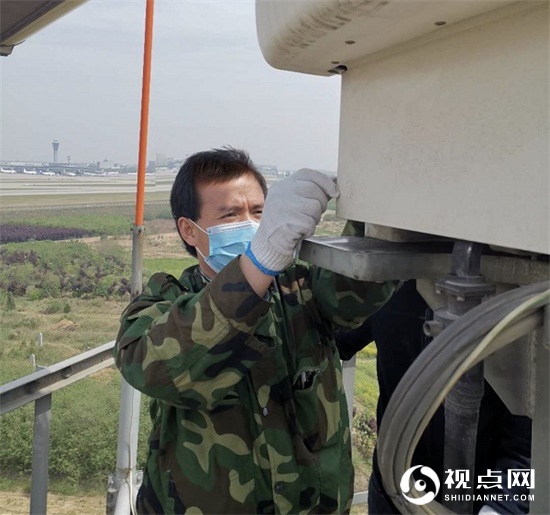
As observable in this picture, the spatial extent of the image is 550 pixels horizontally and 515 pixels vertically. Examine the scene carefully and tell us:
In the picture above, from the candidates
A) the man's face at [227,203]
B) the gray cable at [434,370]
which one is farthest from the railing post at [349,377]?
the gray cable at [434,370]

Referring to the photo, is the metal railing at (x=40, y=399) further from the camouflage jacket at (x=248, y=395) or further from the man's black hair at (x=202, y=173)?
the man's black hair at (x=202, y=173)

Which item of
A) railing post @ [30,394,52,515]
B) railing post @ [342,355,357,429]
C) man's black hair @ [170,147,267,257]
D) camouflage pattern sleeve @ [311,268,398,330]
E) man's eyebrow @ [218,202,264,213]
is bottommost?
railing post @ [30,394,52,515]

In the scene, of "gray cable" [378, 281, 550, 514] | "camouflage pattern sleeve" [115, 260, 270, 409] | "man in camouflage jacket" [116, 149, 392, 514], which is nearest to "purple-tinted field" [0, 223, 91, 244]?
"man in camouflage jacket" [116, 149, 392, 514]

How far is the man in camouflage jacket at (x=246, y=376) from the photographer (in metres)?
1.04

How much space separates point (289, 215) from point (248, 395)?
480 millimetres

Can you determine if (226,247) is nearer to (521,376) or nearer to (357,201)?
(357,201)

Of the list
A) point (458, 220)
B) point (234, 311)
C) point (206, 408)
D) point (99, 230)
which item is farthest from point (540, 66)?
point (99, 230)

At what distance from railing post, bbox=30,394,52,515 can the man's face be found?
0.69 meters

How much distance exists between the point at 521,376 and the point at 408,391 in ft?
0.57

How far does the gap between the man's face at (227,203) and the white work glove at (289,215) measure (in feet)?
1.29

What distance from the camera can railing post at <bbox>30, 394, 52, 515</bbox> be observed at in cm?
167

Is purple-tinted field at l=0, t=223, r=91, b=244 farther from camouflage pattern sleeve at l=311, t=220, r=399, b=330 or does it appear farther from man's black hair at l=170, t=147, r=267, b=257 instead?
camouflage pattern sleeve at l=311, t=220, r=399, b=330

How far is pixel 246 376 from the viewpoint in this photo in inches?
49.0

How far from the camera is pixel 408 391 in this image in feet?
1.86
